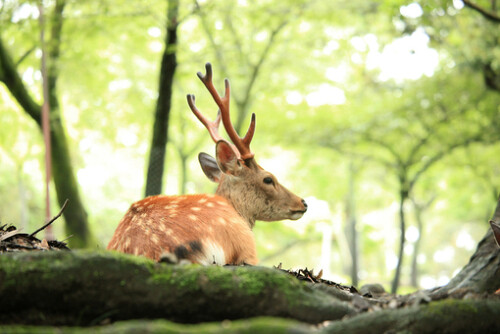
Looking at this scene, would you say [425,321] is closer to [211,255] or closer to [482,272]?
[211,255]

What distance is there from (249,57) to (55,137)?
5264mm

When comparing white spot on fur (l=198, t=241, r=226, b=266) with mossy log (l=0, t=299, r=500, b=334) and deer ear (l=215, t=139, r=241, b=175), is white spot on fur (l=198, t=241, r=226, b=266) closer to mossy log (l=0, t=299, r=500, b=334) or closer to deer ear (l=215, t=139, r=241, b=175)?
mossy log (l=0, t=299, r=500, b=334)

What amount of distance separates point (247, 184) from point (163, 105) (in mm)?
3620

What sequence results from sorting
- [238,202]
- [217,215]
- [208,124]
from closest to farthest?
1. [217,215]
2. [238,202]
3. [208,124]

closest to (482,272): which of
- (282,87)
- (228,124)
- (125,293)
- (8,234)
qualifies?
(228,124)

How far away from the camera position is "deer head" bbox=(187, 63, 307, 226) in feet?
17.2

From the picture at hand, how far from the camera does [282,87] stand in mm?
14539

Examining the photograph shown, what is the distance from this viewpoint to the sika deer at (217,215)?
3.64m

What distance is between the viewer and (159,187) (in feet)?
29.1

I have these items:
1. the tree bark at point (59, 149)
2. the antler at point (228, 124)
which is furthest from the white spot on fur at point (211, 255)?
the tree bark at point (59, 149)

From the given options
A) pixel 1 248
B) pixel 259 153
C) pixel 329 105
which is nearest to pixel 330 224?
pixel 259 153

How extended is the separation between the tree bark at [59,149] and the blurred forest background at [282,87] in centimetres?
3

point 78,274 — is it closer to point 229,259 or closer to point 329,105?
point 229,259

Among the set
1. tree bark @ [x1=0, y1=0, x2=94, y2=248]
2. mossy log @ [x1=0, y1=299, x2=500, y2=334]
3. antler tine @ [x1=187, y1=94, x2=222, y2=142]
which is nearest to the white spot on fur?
mossy log @ [x1=0, y1=299, x2=500, y2=334]
